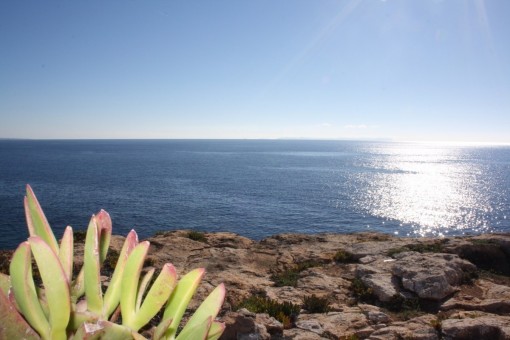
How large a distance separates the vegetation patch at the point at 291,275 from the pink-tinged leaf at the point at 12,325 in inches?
621

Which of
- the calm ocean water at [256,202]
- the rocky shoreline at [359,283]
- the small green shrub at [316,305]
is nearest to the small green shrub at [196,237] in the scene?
the rocky shoreline at [359,283]

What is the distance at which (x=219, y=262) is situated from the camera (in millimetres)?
19594

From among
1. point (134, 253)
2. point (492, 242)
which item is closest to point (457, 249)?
point (492, 242)

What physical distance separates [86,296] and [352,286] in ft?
52.9

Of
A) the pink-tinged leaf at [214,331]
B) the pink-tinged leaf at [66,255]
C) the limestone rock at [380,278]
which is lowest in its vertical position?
the limestone rock at [380,278]

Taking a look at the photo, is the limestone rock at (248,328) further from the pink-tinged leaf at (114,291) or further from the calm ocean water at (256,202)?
the calm ocean water at (256,202)

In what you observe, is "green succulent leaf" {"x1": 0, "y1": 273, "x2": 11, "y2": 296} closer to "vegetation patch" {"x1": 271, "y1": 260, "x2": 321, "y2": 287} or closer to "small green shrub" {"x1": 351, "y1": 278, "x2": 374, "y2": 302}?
"small green shrub" {"x1": 351, "y1": 278, "x2": 374, "y2": 302}

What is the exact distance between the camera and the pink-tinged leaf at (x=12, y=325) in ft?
3.90

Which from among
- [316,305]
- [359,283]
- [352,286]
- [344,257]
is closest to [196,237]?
[344,257]

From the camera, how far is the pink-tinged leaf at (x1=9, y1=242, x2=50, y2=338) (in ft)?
3.94

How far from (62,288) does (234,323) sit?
9444 mm

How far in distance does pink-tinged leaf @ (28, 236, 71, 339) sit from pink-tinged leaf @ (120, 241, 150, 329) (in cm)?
24

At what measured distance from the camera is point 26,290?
1.28 m

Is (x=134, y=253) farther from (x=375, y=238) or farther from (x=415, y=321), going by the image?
(x=375, y=238)
